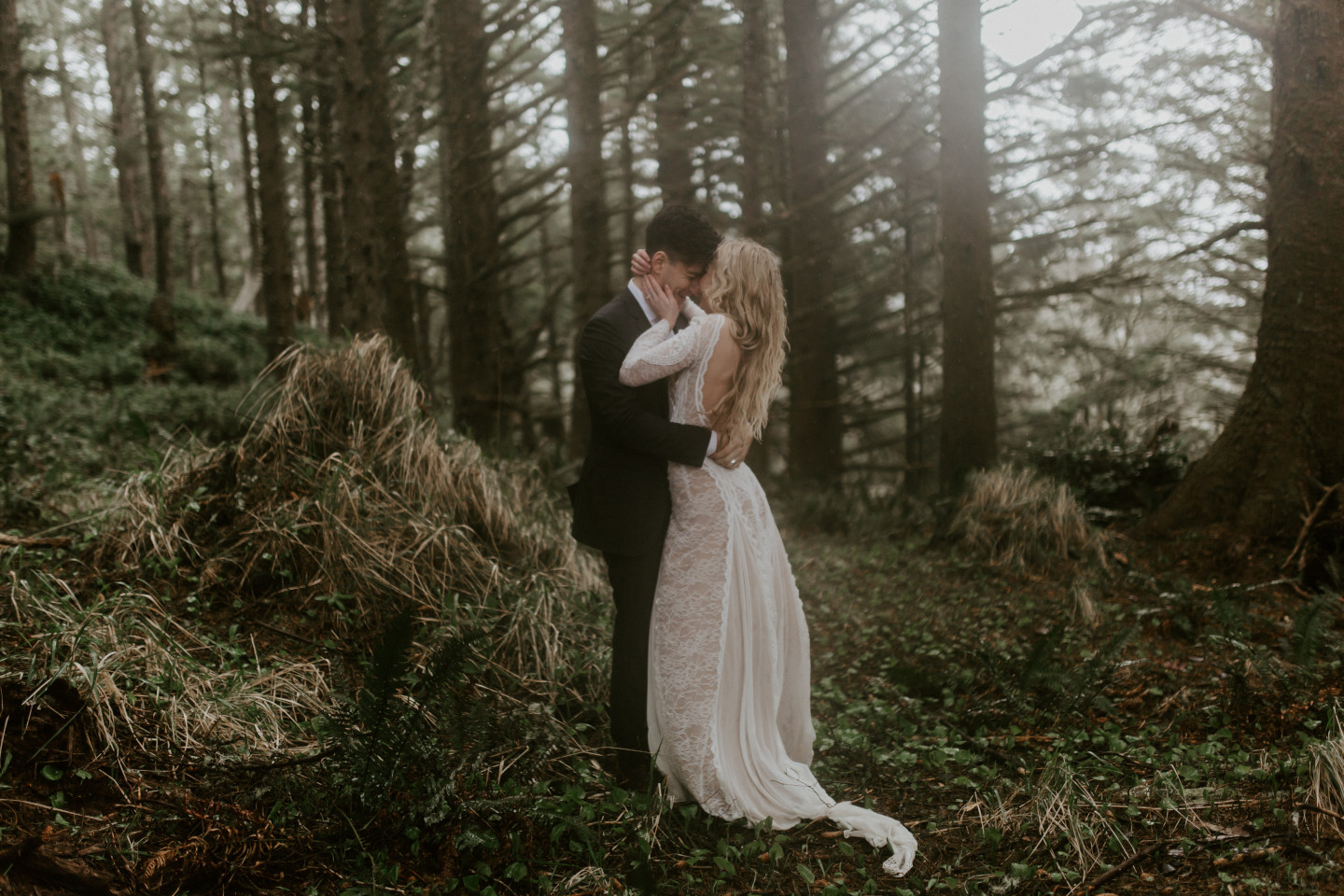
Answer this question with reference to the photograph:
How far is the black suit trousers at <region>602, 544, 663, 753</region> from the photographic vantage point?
3189 mm

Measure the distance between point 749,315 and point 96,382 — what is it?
12490 millimetres

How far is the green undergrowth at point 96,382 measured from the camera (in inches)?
217

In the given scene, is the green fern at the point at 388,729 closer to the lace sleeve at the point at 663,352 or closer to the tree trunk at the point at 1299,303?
the lace sleeve at the point at 663,352

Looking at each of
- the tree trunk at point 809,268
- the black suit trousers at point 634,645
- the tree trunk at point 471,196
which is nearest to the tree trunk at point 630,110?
the tree trunk at point 471,196

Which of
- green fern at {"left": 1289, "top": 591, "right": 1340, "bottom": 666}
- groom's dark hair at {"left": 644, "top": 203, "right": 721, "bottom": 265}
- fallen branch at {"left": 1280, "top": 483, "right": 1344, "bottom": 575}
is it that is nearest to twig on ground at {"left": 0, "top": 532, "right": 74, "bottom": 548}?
groom's dark hair at {"left": 644, "top": 203, "right": 721, "bottom": 265}

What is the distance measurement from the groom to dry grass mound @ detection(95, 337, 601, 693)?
81 centimetres

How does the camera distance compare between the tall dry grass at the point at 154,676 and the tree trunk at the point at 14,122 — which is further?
the tree trunk at the point at 14,122

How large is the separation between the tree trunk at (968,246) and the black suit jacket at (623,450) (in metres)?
5.13

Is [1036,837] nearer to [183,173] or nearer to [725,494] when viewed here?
[725,494]

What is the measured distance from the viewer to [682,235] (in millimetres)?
3180

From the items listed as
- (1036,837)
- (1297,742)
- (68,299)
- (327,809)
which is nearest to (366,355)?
(327,809)

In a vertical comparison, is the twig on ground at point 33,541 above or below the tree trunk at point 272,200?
below

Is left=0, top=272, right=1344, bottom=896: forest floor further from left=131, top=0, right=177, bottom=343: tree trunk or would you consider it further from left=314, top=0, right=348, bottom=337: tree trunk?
left=131, top=0, right=177, bottom=343: tree trunk

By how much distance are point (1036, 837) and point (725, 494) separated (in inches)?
63.4
